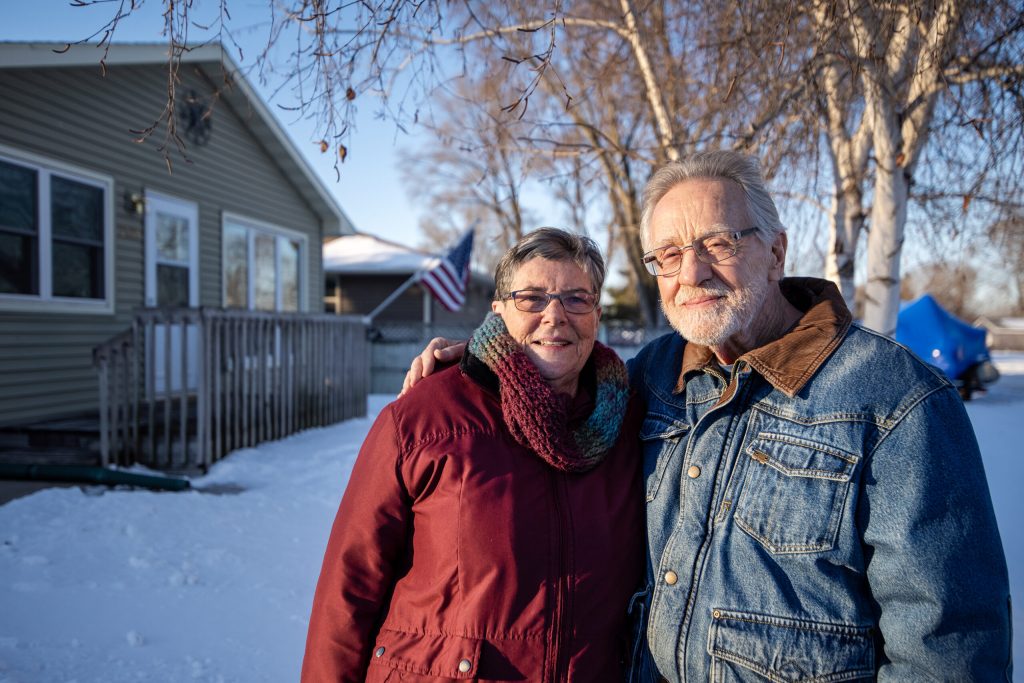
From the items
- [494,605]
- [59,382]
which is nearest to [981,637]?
[494,605]

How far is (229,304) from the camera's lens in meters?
10.3

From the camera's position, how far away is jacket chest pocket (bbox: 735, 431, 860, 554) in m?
1.50

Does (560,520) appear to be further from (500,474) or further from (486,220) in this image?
(486,220)

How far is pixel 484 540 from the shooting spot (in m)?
1.68

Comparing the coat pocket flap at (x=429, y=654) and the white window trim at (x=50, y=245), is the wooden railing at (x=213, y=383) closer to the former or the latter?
the white window trim at (x=50, y=245)

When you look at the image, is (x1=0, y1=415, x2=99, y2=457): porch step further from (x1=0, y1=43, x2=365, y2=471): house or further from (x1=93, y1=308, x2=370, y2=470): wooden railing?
(x1=0, y1=43, x2=365, y2=471): house

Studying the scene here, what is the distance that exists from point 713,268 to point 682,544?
0.73 meters

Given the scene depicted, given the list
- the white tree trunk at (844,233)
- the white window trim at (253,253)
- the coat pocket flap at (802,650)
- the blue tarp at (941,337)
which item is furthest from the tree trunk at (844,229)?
the blue tarp at (941,337)

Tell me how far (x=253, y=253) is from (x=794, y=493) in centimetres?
1052

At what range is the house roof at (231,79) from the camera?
6.32 meters

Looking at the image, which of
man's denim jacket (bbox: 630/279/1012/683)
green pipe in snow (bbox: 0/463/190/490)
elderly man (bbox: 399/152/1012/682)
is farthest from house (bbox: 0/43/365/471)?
man's denim jacket (bbox: 630/279/1012/683)

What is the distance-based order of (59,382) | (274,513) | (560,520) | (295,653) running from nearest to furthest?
(560,520) → (295,653) → (274,513) → (59,382)

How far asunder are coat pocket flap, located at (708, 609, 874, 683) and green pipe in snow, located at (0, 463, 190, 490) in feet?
17.6

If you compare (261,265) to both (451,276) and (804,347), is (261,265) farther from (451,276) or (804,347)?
(804,347)
